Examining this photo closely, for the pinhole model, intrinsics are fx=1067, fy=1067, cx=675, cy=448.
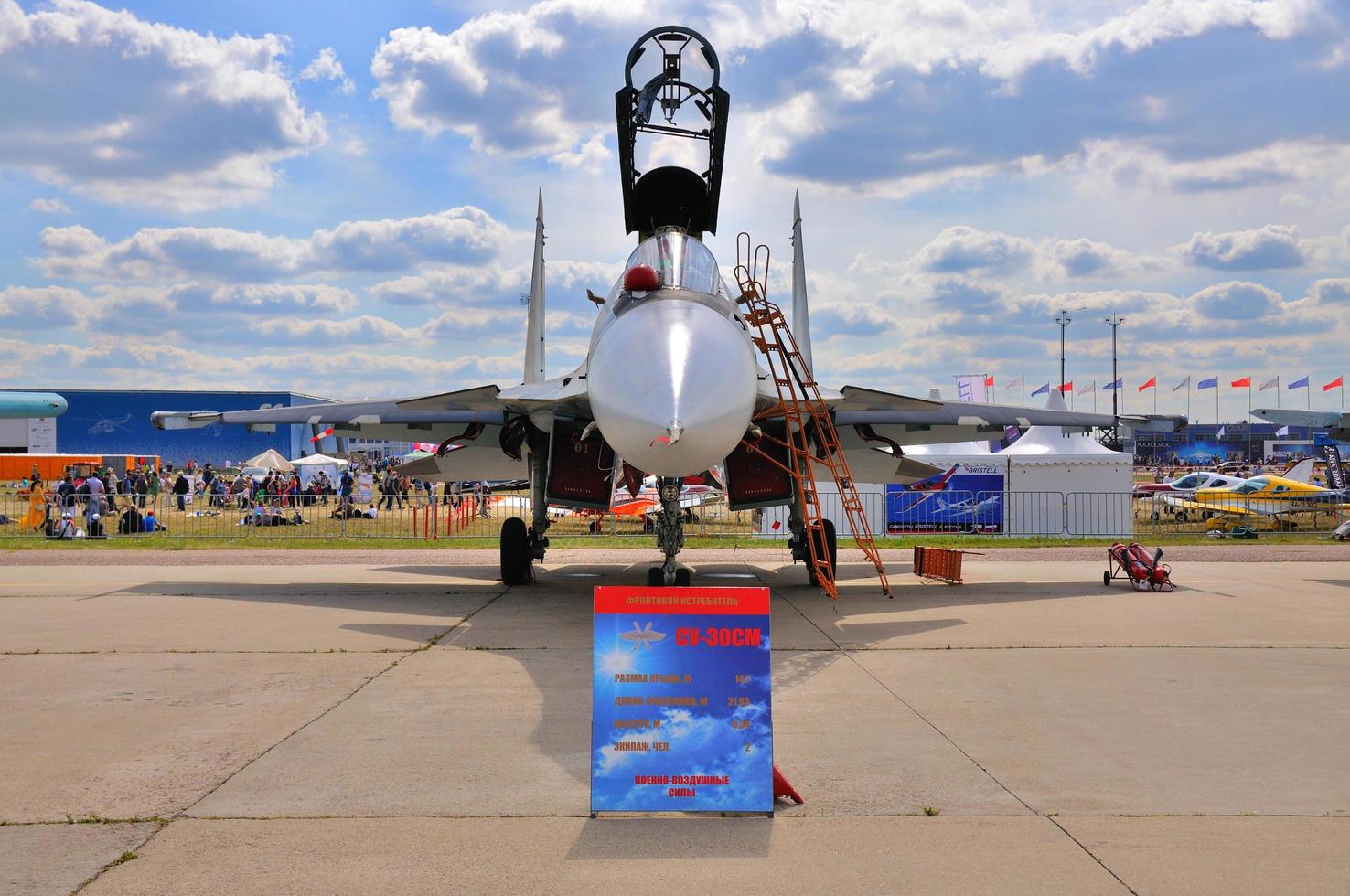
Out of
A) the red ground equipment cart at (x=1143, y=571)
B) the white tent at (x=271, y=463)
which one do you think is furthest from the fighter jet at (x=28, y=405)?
the red ground equipment cart at (x=1143, y=571)

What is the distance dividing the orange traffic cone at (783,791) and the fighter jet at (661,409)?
3.08 meters

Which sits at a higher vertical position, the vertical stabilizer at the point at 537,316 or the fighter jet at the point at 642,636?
the vertical stabilizer at the point at 537,316

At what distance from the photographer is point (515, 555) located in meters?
13.7

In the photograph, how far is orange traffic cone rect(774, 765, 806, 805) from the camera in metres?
4.56

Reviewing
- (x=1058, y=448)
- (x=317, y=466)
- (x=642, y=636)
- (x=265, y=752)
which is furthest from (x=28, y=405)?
(x=642, y=636)

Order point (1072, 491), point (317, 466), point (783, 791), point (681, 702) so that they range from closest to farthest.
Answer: point (681, 702), point (783, 791), point (1072, 491), point (317, 466)

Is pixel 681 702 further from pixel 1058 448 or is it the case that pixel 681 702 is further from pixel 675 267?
pixel 1058 448

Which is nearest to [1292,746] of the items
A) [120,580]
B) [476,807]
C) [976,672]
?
[976,672]

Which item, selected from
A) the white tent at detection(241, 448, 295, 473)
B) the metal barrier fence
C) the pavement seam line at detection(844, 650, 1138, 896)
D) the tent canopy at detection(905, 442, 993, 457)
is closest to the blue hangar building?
the white tent at detection(241, 448, 295, 473)

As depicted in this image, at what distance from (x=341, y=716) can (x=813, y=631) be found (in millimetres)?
4806

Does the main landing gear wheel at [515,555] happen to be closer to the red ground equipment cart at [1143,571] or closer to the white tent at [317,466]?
the red ground equipment cart at [1143,571]

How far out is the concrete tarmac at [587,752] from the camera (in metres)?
3.80

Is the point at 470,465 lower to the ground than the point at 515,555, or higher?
higher

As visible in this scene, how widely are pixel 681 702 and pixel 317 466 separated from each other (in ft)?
155
